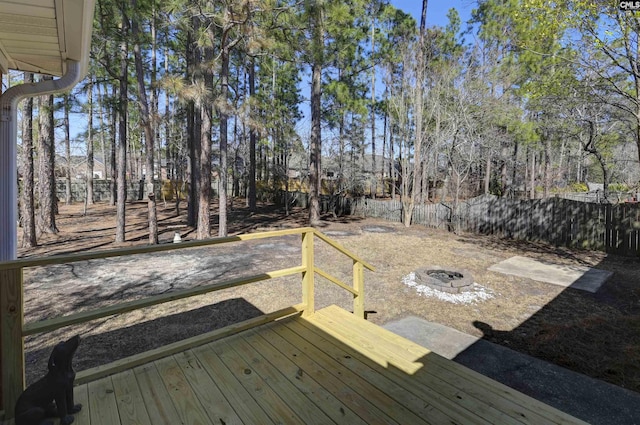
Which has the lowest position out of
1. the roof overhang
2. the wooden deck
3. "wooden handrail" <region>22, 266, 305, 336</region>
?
the wooden deck

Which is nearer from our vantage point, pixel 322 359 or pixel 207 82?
pixel 322 359

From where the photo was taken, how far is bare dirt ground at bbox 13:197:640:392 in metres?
3.56

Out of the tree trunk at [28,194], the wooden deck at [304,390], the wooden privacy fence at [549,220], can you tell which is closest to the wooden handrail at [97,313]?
the wooden deck at [304,390]

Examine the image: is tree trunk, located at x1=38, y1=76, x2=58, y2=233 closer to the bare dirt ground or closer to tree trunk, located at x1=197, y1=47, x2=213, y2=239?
the bare dirt ground

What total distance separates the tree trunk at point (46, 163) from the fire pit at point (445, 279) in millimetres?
10523

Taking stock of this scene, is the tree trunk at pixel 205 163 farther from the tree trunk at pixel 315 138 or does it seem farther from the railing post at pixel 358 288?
the railing post at pixel 358 288

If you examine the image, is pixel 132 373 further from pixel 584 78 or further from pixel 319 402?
pixel 584 78

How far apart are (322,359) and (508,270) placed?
5794 mm

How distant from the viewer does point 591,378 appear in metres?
2.95

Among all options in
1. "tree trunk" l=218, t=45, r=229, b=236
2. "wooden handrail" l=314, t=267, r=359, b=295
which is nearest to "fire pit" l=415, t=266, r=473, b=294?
"wooden handrail" l=314, t=267, r=359, b=295

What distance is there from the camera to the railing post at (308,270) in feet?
9.32

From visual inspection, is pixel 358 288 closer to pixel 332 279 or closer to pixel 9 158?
pixel 332 279

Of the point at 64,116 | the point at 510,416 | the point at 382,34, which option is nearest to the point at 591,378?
the point at 510,416

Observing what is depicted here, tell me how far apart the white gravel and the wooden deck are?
114 inches
